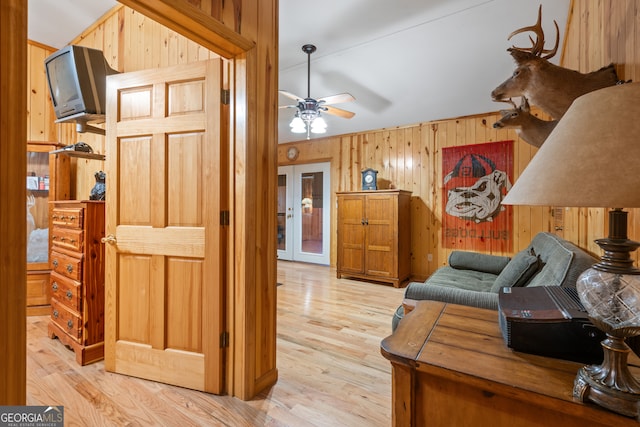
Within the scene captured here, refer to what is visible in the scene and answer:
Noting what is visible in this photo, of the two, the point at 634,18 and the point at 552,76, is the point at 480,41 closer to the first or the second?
the point at 552,76

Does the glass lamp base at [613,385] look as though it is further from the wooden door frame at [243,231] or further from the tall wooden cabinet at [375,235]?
the tall wooden cabinet at [375,235]

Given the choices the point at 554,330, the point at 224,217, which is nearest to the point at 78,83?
the point at 224,217

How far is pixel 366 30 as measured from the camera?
9.87 feet

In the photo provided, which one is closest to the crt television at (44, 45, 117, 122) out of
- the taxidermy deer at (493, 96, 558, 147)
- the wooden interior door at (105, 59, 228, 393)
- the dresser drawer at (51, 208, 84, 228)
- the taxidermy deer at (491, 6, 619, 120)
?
the wooden interior door at (105, 59, 228, 393)

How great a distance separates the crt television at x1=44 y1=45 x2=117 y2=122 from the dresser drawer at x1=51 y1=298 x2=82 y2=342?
1.52 m

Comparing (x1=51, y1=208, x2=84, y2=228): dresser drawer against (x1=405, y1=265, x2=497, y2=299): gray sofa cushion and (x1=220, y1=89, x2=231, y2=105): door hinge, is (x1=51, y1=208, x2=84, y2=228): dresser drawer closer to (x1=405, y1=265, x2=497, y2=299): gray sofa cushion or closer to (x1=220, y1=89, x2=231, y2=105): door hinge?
(x1=220, y1=89, x2=231, y2=105): door hinge

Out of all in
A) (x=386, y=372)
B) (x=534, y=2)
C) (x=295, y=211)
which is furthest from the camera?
(x=295, y=211)

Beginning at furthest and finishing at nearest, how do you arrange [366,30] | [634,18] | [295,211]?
[295,211], [366,30], [634,18]

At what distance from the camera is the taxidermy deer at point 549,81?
4.58ft

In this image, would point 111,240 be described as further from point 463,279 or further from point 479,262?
point 479,262

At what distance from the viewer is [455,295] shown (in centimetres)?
176

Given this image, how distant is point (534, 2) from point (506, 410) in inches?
126

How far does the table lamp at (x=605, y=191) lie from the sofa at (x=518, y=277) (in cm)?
79

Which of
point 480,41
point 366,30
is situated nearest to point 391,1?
point 366,30
